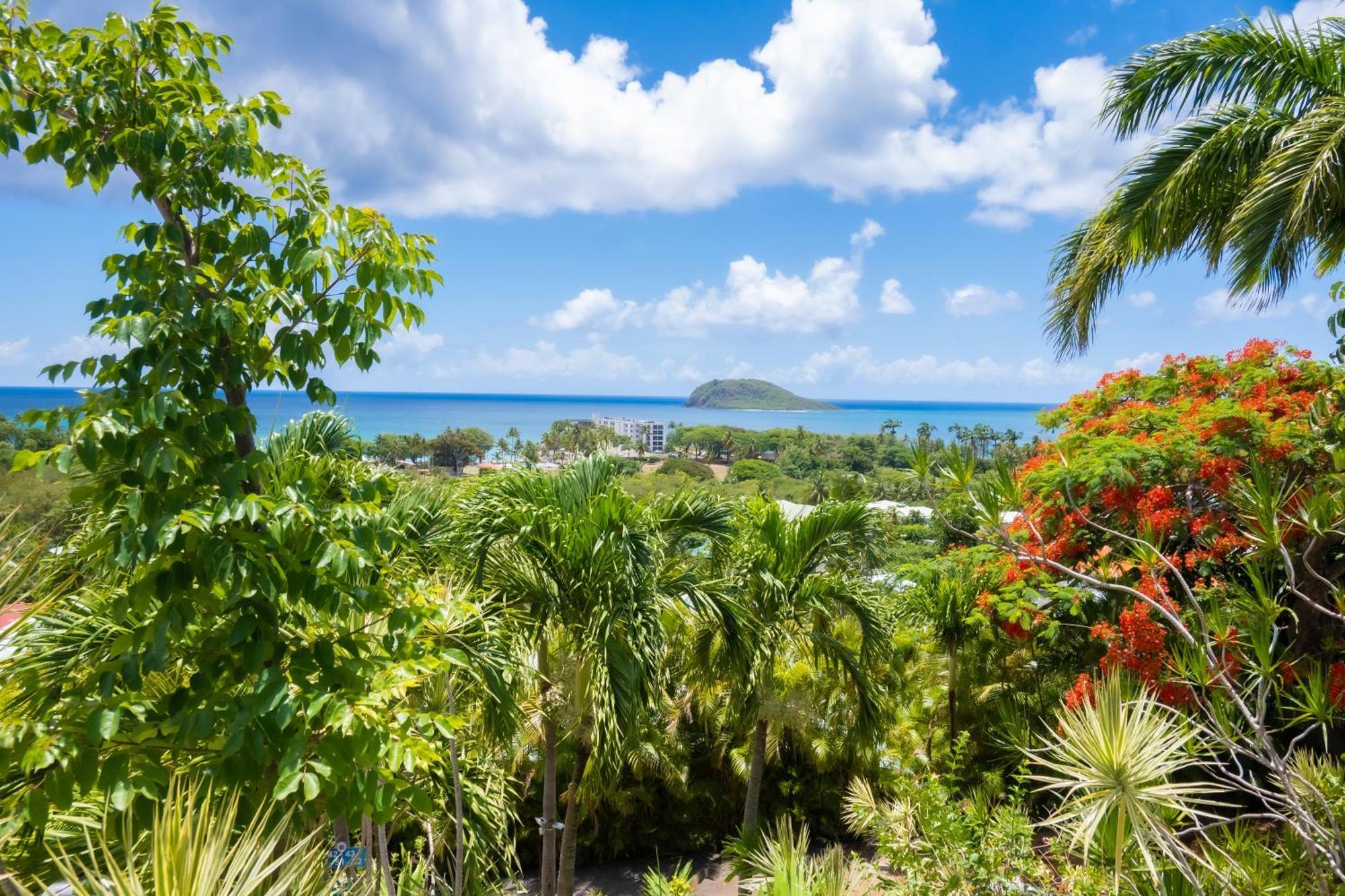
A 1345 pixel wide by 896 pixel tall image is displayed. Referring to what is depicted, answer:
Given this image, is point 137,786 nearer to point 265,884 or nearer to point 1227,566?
point 265,884

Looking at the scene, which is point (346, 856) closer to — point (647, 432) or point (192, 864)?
point (192, 864)

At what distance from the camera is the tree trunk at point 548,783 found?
20.3 ft

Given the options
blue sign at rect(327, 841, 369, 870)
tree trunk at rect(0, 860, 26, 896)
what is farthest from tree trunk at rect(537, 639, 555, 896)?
tree trunk at rect(0, 860, 26, 896)

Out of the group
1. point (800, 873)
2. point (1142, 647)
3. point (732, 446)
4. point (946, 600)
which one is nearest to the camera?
point (800, 873)

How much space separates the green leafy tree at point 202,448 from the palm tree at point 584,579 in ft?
10.1

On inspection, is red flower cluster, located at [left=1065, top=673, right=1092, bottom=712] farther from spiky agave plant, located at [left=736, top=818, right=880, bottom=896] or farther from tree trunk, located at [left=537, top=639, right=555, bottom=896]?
tree trunk, located at [left=537, top=639, right=555, bottom=896]

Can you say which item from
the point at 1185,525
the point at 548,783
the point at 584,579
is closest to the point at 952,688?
the point at 1185,525

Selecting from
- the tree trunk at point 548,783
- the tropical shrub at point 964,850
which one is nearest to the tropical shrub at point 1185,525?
the tropical shrub at point 964,850

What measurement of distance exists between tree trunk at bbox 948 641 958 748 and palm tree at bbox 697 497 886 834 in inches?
80.1

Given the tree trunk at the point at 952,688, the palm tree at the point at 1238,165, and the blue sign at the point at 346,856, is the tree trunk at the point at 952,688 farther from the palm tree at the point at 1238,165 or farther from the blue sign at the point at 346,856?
the blue sign at the point at 346,856

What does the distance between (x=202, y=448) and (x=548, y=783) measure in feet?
17.7

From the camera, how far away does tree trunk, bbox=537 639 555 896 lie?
20.3 feet

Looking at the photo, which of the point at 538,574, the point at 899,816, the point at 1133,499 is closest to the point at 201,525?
the point at 538,574

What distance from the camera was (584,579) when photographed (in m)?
5.69
